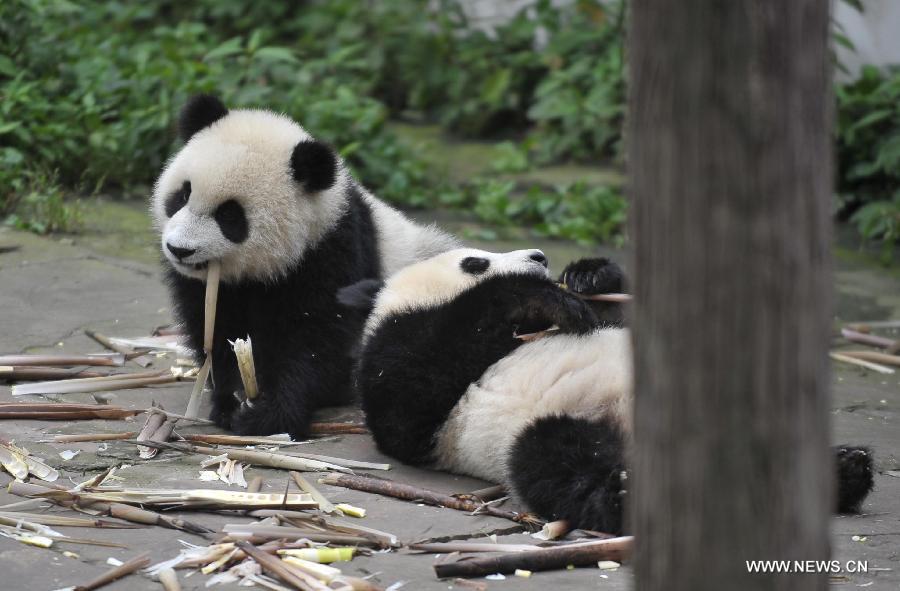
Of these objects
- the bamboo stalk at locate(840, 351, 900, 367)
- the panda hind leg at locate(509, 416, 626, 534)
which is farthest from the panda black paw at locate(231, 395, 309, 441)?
the bamboo stalk at locate(840, 351, 900, 367)

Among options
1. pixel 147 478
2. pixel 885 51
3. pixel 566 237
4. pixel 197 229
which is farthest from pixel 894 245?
pixel 147 478

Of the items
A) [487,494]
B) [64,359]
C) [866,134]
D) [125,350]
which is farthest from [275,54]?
[487,494]

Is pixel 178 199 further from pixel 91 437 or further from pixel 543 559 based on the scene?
pixel 543 559

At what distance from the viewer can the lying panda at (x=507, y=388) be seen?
3.38m

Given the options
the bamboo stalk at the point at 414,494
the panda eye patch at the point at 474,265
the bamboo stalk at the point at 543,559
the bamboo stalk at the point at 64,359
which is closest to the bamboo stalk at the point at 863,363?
the panda eye patch at the point at 474,265

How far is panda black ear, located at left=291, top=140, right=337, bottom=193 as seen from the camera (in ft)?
14.6

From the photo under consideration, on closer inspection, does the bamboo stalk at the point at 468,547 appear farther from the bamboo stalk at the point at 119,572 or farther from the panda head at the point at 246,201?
the panda head at the point at 246,201

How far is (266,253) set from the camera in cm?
439

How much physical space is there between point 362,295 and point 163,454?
85cm

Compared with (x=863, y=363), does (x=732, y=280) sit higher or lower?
higher

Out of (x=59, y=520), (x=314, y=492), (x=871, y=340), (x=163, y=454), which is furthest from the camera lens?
(x=871, y=340)

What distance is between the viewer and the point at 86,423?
13.7 feet

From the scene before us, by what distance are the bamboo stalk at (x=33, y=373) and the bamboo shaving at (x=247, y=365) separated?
0.76m

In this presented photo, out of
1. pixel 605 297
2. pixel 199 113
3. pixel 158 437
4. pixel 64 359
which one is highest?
pixel 199 113
